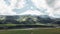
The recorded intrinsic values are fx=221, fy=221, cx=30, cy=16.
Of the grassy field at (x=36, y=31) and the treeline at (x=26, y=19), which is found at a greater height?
the treeline at (x=26, y=19)

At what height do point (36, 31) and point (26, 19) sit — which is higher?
point (26, 19)

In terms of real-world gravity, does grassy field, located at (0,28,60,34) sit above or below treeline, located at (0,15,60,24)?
below

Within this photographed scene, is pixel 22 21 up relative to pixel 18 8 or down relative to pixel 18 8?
down

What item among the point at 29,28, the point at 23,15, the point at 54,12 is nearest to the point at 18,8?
the point at 23,15

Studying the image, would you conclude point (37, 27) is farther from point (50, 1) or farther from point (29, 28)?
point (50, 1)

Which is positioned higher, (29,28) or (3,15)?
(3,15)

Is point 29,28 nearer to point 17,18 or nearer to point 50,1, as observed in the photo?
point 17,18

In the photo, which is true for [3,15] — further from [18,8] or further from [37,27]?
[37,27]

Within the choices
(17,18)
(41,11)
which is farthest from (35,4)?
(17,18)

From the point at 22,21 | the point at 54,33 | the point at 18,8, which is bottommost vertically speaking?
the point at 54,33
